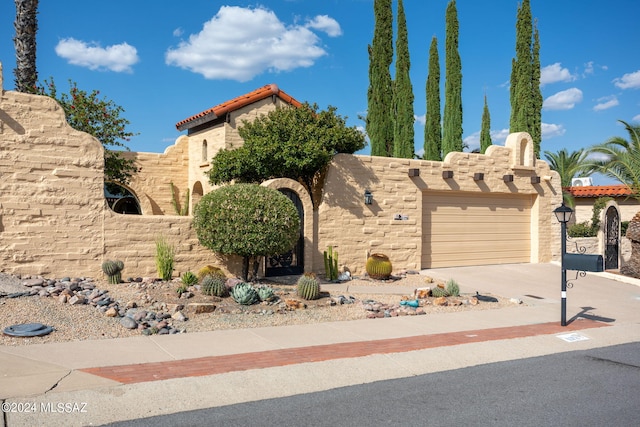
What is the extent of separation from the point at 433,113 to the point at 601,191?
838cm

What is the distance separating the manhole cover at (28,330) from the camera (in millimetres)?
8141

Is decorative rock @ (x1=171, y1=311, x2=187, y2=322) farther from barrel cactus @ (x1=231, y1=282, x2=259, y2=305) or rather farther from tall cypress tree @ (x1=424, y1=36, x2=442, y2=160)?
tall cypress tree @ (x1=424, y1=36, x2=442, y2=160)

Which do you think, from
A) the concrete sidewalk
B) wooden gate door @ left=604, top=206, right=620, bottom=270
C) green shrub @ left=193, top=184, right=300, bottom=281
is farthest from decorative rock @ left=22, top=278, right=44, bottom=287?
wooden gate door @ left=604, top=206, right=620, bottom=270

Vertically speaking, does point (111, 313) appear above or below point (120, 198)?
below

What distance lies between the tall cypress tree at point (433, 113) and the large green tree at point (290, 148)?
38.6ft

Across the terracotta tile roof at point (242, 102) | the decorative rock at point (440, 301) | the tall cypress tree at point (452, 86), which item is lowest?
the decorative rock at point (440, 301)

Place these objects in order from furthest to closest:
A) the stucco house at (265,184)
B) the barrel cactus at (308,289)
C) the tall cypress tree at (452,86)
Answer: the tall cypress tree at (452,86)
the stucco house at (265,184)
the barrel cactus at (308,289)

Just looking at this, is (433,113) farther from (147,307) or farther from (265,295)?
(147,307)

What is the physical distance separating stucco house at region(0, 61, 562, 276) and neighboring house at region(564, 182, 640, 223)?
4.33m

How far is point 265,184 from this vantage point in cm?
1458

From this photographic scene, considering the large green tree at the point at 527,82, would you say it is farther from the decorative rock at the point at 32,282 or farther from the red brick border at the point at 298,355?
the decorative rock at the point at 32,282

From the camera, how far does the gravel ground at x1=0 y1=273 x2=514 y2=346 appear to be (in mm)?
8789

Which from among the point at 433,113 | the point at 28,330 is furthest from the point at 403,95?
the point at 28,330

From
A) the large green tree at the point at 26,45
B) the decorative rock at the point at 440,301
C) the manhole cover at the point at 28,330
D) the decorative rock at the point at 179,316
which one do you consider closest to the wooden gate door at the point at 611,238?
the decorative rock at the point at 440,301
